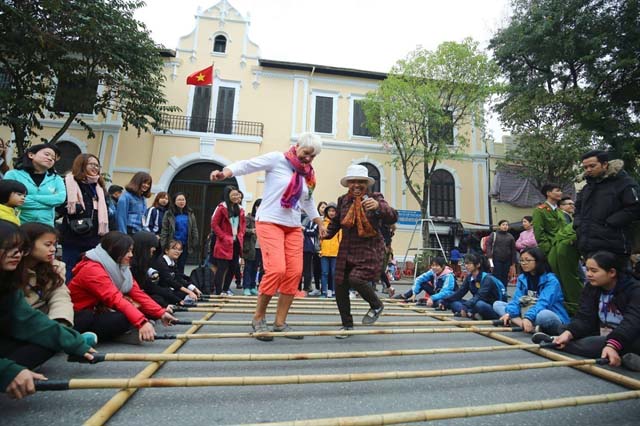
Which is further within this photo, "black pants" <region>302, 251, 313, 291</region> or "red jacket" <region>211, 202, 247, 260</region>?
"black pants" <region>302, 251, 313, 291</region>

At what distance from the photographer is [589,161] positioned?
11.8 ft

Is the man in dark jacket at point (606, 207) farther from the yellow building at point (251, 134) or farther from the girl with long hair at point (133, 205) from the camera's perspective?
the yellow building at point (251, 134)

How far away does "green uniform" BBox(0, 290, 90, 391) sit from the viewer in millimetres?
1730

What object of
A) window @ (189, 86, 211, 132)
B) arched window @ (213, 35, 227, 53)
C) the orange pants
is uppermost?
arched window @ (213, 35, 227, 53)

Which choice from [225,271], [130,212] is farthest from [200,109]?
[130,212]

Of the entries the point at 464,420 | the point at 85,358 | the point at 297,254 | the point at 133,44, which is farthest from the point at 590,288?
the point at 133,44

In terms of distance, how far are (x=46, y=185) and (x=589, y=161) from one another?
5.49 metres

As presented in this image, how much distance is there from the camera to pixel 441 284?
596cm

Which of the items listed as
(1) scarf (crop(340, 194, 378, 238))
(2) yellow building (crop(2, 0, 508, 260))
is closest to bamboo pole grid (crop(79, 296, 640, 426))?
(1) scarf (crop(340, 194, 378, 238))

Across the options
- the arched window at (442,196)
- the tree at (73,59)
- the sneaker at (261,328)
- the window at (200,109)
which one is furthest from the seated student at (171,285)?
the arched window at (442,196)

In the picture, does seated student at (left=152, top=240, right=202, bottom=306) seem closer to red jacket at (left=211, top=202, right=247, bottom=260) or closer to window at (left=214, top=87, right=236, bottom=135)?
red jacket at (left=211, top=202, right=247, bottom=260)

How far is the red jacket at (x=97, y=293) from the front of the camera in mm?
2443

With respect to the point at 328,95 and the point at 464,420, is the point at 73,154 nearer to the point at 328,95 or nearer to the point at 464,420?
the point at 328,95

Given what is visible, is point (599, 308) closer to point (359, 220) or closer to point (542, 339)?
point (542, 339)
